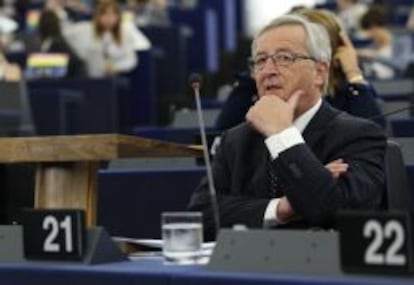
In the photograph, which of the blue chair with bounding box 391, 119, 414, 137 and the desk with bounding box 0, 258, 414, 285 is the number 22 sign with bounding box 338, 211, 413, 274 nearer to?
the desk with bounding box 0, 258, 414, 285

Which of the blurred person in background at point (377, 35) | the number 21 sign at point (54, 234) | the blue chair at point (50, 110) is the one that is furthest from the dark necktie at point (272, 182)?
the blurred person in background at point (377, 35)

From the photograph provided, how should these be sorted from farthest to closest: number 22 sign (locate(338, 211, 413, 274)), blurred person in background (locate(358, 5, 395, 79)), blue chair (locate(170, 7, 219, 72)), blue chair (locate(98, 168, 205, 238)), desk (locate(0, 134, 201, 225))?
blue chair (locate(170, 7, 219, 72)), blurred person in background (locate(358, 5, 395, 79)), blue chair (locate(98, 168, 205, 238)), desk (locate(0, 134, 201, 225)), number 22 sign (locate(338, 211, 413, 274))

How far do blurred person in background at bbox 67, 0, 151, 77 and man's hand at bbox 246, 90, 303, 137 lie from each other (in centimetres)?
696

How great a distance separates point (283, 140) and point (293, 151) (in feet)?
0.16

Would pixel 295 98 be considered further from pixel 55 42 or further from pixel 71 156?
pixel 55 42

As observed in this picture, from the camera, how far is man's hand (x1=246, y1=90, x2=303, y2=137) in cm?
308

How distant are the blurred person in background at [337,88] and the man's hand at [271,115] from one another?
96 centimetres

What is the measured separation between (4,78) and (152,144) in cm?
585

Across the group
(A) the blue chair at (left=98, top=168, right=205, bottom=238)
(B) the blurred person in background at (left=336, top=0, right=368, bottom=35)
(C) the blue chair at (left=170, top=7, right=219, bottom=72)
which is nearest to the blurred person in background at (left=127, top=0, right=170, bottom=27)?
(C) the blue chair at (left=170, top=7, right=219, bottom=72)

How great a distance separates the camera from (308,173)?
2990mm

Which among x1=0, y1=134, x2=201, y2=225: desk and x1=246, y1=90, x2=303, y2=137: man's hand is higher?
x1=246, y1=90, x2=303, y2=137: man's hand

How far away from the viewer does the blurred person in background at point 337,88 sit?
14.3 ft

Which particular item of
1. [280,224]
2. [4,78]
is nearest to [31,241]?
[280,224]

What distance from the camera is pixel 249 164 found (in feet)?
11.0
